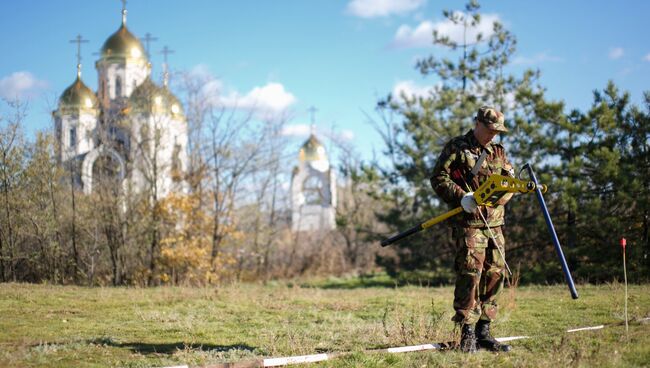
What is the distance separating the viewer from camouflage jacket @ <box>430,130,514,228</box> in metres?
6.11

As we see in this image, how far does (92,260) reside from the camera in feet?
71.5

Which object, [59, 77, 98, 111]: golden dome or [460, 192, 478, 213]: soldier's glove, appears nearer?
[460, 192, 478, 213]: soldier's glove

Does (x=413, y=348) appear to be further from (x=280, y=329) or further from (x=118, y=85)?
(x=118, y=85)

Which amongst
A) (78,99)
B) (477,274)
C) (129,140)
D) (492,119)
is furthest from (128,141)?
(477,274)

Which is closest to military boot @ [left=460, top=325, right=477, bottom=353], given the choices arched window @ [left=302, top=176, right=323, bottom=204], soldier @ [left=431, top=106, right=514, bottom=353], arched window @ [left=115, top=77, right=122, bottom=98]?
soldier @ [left=431, top=106, right=514, bottom=353]

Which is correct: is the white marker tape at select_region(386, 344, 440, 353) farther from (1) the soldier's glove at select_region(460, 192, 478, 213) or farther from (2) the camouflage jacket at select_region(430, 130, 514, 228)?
(1) the soldier's glove at select_region(460, 192, 478, 213)

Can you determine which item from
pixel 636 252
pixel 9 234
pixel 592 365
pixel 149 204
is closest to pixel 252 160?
pixel 149 204

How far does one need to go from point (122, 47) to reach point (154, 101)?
86.0ft

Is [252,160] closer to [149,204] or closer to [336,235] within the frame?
[149,204]

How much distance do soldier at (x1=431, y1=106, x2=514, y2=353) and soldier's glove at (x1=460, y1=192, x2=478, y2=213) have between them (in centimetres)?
4

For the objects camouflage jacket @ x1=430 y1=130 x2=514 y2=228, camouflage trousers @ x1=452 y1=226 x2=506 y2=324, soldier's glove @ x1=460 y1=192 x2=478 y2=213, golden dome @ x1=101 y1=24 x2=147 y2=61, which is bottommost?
camouflage trousers @ x1=452 y1=226 x2=506 y2=324

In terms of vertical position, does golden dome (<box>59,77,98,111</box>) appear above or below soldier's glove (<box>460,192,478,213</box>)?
above

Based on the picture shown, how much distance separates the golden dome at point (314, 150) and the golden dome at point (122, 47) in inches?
1013

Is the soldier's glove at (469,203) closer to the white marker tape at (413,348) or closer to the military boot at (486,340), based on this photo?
the military boot at (486,340)
